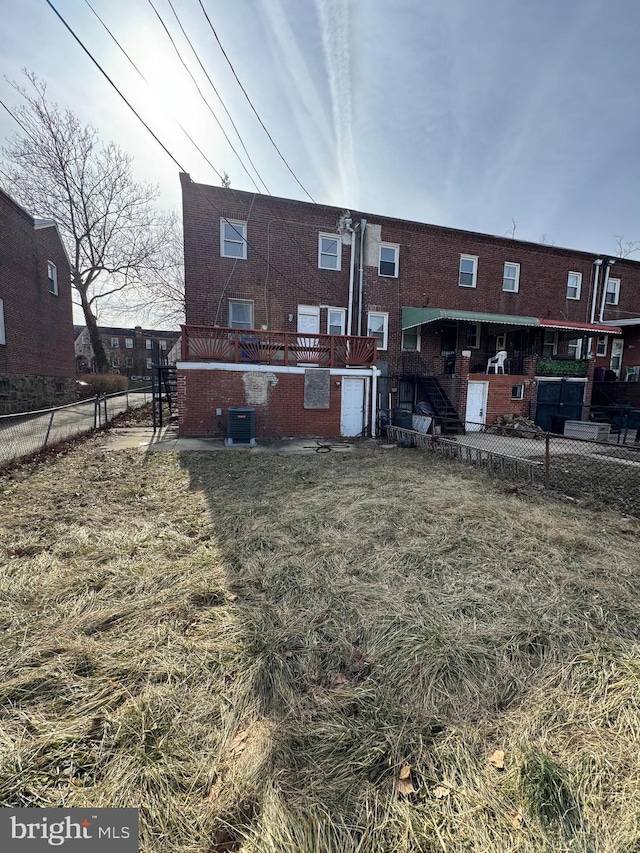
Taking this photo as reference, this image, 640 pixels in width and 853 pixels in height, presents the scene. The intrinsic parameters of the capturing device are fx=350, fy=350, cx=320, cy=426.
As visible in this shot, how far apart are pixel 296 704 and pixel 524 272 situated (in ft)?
65.3

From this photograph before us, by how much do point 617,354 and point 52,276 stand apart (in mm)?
29198

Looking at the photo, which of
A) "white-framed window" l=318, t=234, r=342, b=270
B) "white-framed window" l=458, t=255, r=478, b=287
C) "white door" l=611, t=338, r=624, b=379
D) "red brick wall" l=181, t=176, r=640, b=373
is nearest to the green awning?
"red brick wall" l=181, t=176, r=640, b=373

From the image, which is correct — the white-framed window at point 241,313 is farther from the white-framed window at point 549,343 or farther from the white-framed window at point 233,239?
the white-framed window at point 549,343

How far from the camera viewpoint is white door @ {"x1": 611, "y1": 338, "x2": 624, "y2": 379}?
1822 cm

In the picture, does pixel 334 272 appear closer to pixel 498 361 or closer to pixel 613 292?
pixel 498 361

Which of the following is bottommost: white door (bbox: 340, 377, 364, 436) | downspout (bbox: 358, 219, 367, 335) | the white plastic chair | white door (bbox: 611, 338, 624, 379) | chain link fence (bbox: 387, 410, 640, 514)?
chain link fence (bbox: 387, 410, 640, 514)

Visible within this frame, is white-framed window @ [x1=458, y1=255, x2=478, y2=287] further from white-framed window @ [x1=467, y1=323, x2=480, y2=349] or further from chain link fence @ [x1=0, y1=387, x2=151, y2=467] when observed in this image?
chain link fence @ [x1=0, y1=387, x2=151, y2=467]

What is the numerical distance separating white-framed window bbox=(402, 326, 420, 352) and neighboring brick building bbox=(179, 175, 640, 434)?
61mm

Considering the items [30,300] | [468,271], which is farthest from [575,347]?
[30,300]

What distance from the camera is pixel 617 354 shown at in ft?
A: 60.1

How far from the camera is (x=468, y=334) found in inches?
611

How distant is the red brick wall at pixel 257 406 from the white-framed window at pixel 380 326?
4214 mm

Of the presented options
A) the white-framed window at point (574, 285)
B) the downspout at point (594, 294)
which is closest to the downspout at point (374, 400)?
the white-framed window at point (574, 285)

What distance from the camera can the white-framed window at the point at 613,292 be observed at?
18.4 metres
